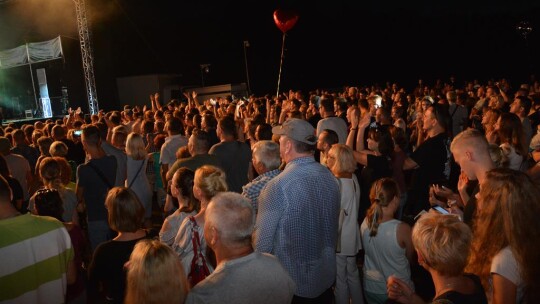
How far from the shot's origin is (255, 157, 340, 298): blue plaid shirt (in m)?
2.81

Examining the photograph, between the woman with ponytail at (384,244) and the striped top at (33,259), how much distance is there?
221 centimetres

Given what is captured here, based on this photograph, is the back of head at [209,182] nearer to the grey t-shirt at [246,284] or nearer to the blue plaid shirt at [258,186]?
the blue plaid shirt at [258,186]

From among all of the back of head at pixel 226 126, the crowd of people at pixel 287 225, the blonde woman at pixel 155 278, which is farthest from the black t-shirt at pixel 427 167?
the blonde woman at pixel 155 278

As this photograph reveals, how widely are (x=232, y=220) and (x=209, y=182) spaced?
1.16 m

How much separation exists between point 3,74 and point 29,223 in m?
22.1

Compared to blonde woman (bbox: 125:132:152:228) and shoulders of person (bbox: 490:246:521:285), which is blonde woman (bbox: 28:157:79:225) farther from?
shoulders of person (bbox: 490:246:521:285)

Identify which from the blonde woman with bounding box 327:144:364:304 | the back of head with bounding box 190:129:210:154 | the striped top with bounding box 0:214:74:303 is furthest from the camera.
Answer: the back of head with bounding box 190:129:210:154

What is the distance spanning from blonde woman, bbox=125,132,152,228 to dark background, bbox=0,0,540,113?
60.2 feet

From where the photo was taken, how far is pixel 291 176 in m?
2.87

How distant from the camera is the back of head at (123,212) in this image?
3.20 meters

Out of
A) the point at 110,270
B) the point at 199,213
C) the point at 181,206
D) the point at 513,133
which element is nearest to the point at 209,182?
the point at 199,213

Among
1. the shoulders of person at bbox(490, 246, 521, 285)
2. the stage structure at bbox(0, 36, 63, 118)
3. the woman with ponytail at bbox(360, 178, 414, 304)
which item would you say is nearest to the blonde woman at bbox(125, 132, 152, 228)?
the woman with ponytail at bbox(360, 178, 414, 304)

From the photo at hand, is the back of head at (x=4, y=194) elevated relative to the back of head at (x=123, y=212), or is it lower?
elevated

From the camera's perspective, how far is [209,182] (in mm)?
3191
